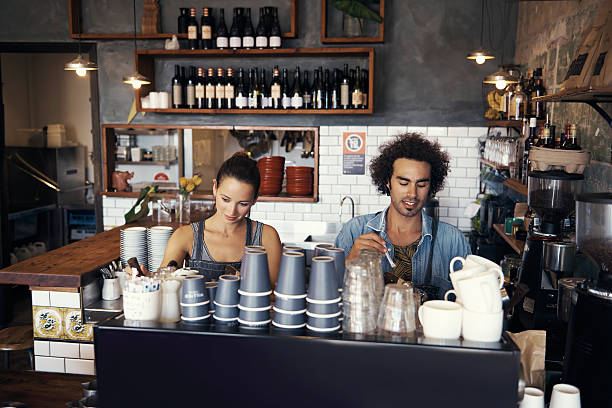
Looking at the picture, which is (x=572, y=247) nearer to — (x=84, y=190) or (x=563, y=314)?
(x=563, y=314)

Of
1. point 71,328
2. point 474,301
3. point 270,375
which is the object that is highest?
point 474,301

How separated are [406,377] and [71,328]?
2.28 meters

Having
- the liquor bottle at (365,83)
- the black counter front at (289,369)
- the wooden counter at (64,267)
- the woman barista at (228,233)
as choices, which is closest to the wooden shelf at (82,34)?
the liquor bottle at (365,83)

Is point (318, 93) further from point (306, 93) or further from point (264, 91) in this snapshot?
point (264, 91)

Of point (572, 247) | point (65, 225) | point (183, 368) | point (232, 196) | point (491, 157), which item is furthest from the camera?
point (65, 225)

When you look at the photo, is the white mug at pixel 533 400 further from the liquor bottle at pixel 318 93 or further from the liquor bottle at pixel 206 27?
the liquor bottle at pixel 206 27

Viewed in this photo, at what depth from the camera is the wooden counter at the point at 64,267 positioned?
304cm

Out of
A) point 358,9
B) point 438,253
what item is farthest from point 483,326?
point 358,9

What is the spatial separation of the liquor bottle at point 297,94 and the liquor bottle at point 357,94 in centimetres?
50

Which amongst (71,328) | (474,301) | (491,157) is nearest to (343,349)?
(474,301)

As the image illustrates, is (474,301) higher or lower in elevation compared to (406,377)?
higher

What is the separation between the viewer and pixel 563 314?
216 cm

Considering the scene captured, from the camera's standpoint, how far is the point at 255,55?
5465 mm

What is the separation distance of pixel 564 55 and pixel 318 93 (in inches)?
95.1
